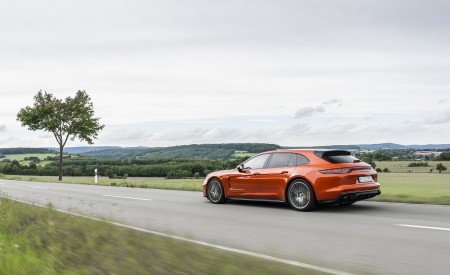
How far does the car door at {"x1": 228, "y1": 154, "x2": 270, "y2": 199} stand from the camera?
40.6 ft

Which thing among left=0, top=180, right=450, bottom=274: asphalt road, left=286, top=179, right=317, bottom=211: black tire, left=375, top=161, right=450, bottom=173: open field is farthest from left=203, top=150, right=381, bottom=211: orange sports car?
left=375, top=161, right=450, bottom=173: open field

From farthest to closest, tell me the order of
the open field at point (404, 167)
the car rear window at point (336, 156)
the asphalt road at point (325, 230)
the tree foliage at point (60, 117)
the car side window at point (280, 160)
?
the open field at point (404, 167), the tree foliage at point (60, 117), the car side window at point (280, 160), the car rear window at point (336, 156), the asphalt road at point (325, 230)

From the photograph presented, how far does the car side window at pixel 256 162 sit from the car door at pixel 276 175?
0.22 m

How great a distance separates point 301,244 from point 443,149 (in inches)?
2627

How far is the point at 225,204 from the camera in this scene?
44.4 ft

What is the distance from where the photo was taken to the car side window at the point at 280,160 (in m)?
11.8

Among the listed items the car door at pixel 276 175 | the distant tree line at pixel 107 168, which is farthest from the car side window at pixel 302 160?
the distant tree line at pixel 107 168

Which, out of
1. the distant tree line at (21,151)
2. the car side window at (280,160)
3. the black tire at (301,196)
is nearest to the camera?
the black tire at (301,196)

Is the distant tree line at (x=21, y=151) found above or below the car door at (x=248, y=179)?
above

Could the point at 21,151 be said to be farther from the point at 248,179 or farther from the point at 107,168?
the point at 248,179

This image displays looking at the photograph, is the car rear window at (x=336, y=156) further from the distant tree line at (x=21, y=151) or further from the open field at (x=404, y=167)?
the distant tree line at (x=21, y=151)

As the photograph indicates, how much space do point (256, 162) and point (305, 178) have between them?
1.91m

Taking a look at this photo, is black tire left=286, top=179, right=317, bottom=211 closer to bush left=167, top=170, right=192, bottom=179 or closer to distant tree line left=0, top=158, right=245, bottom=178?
bush left=167, top=170, right=192, bottom=179

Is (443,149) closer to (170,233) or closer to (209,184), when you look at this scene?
(209,184)
